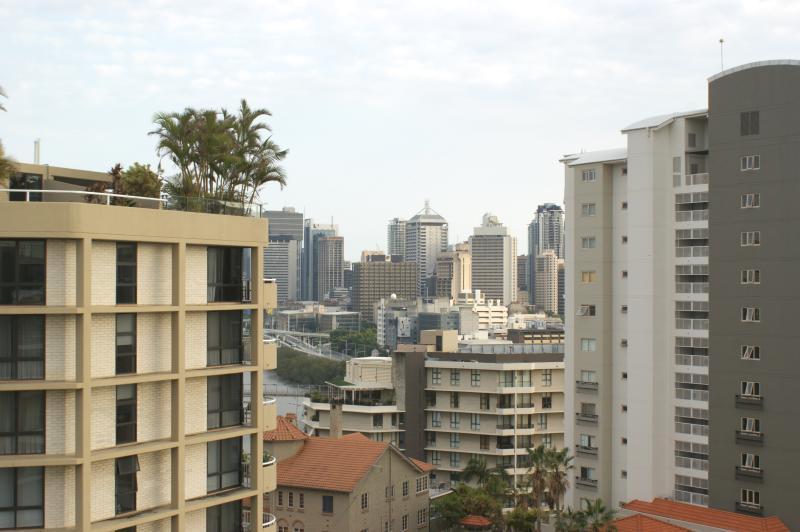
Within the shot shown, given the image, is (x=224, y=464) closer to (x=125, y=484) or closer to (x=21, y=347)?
(x=125, y=484)

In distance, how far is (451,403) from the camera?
66.5 m

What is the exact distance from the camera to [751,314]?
43.2m

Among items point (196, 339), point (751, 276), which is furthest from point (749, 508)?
point (196, 339)

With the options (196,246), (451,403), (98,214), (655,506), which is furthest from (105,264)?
(451,403)

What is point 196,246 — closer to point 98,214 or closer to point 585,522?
point 98,214

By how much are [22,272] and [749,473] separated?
3300cm

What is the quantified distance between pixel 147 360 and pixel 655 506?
96.8 feet

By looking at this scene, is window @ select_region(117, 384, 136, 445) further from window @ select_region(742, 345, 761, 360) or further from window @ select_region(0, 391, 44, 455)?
window @ select_region(742, 345, 761, 360)

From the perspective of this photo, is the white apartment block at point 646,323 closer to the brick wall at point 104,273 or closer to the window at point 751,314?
the window at point 751,314

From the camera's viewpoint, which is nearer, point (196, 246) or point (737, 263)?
point (196, 246)

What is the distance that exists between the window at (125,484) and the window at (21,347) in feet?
7.91

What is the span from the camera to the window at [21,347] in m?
19.0

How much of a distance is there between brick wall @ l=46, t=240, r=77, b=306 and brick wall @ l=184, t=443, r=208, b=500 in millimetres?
4268

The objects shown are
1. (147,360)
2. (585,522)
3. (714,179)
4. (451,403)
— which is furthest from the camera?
(451,403)
